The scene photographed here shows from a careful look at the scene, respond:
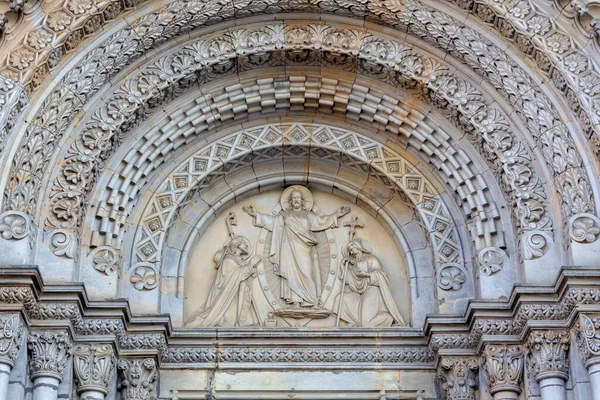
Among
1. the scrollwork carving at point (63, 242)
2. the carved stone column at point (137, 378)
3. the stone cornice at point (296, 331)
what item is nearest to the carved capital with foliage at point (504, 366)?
the stone cornice at point (296, 331)

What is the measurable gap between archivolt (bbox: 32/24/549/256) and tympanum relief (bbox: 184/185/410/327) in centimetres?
150

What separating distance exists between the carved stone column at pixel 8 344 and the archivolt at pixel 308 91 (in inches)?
93.1

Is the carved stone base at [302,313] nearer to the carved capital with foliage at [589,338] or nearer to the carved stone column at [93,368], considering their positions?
the carved stone column at [93,368]

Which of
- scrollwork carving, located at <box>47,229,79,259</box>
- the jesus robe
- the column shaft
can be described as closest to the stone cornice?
scrollwork carving, located at <box>47,229,79,259</box>

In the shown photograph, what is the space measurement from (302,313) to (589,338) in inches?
169

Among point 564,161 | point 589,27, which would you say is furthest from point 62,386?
point 589,27

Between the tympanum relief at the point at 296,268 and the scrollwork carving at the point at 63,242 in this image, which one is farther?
the tympanum relief at the point at 296,268

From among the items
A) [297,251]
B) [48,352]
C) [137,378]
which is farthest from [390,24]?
[48,352]

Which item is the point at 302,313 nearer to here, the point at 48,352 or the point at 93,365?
the point at 93,365

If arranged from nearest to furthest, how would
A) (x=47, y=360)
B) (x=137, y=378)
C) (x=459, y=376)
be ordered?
(x=47, y=360), (x=137, y=378), (x=459, y=376)

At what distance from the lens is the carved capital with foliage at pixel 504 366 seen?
52.1 feet

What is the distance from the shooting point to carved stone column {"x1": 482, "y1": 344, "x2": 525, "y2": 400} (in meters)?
15.9

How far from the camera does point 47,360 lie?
611 inches

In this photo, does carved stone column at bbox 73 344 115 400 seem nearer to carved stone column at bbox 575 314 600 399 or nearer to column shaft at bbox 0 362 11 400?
column shaft at bbox 0 362 11 400
